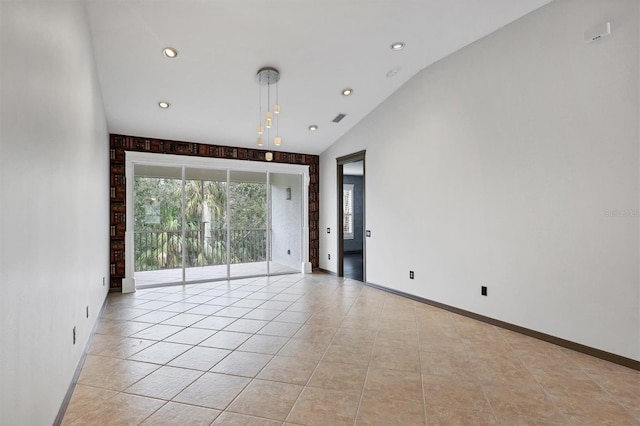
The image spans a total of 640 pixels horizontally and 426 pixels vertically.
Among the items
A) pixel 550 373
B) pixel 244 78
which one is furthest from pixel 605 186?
pixel 244 78

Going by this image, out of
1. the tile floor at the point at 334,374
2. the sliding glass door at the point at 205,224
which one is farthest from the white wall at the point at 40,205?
the sliding glass door at the point at 205,224

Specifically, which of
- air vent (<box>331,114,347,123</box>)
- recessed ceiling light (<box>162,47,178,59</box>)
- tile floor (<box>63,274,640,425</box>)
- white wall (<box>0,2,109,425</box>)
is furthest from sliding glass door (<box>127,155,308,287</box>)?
white wall (<box>0,2,109,425</box>)

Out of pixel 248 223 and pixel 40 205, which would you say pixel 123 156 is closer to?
pixel 248 223

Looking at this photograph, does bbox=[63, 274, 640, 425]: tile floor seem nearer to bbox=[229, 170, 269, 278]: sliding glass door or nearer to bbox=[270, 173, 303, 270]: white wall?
bbox=[229, 170, 269, 278]: sliding glass door

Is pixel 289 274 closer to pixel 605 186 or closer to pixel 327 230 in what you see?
pixel 327 230

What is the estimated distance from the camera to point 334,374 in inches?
99.3

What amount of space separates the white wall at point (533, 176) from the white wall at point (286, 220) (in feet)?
8.77

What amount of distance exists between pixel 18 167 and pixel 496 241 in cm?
414

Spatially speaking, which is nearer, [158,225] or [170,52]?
[170,52]

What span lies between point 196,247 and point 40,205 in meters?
4.48

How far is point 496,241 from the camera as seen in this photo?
3.64 metres

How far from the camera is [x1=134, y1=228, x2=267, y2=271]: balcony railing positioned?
5543 mm

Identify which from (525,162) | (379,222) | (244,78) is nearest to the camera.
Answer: (525,162)

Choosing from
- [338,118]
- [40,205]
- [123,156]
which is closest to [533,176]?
[338,118]
